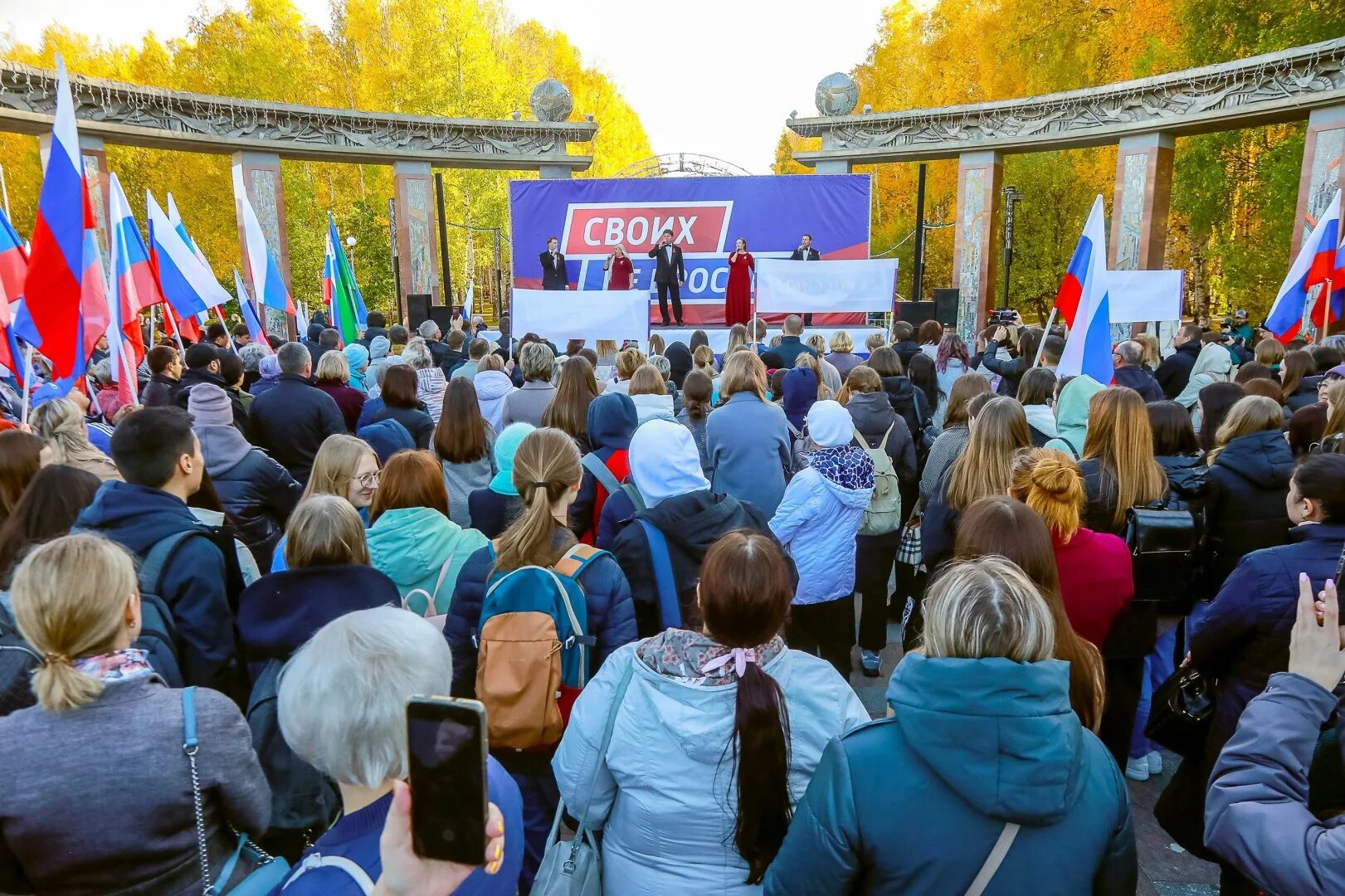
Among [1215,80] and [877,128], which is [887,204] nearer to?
[877,128]

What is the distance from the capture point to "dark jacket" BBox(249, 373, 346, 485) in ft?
16.6

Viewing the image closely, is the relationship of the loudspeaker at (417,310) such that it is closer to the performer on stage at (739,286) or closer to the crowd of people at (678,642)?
the performer on stage at (739,286)

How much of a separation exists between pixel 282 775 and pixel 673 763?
1186 mm

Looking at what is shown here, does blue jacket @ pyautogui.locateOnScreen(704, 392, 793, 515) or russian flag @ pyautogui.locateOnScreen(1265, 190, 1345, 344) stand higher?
russian flag @ pyautogui.locateOnScreen(1265, 190, 1345, 344)

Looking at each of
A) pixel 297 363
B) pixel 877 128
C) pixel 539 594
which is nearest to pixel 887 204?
pixel 877 128

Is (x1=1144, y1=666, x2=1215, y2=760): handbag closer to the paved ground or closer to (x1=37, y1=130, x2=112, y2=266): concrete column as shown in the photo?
the paved ground

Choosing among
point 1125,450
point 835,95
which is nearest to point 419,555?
point 1125,450

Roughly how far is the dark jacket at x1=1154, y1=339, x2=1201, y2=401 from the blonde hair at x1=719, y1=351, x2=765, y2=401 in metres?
4.87

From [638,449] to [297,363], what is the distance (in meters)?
3.07

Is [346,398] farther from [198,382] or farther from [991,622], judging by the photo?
[991,622]

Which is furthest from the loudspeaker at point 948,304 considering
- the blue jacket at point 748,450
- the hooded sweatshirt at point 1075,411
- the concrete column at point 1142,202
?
the blue jacket at point 748,450

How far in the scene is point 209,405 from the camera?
14.3 ft

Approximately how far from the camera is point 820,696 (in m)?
1.94

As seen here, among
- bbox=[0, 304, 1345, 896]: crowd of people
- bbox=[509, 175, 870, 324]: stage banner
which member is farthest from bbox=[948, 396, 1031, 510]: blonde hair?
bbox=[509, 175, 870, 324]: stage banner
